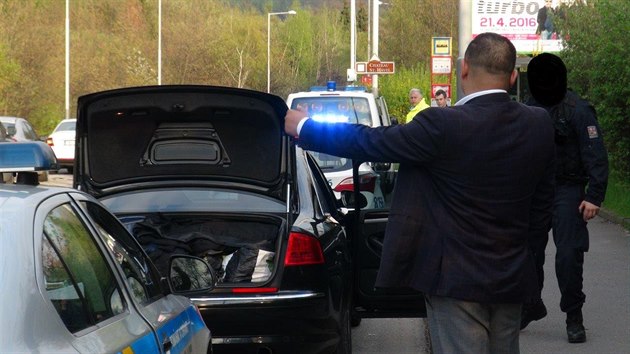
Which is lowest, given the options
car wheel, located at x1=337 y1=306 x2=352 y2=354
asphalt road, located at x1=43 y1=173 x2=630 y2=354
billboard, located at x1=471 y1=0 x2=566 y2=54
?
asphalt road, located at x1=43 y1=173 x2=630 y2=354

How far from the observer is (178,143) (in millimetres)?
7285

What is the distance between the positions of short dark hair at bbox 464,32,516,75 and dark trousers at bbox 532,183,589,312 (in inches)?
148

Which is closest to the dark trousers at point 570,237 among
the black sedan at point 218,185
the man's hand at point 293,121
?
the black sedan at point 218,185

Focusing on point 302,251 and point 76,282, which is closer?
point 76,282

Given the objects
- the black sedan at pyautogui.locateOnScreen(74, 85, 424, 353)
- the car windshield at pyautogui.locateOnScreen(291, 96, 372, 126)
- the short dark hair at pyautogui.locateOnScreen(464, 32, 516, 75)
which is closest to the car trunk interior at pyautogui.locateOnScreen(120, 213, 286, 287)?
the black sedan at pyautogui.locateOnScreen(74, 85, 424, 353)

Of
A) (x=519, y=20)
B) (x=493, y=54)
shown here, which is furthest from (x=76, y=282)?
(x=519, y=20)

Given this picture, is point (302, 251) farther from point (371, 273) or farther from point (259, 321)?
point (371, 273)

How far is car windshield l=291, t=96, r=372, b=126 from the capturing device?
16.5 metres

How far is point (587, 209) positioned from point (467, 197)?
3788 millimetres

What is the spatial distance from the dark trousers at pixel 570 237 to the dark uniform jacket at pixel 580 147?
0.32 feet

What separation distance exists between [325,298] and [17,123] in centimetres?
2543

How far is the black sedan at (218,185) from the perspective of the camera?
6.93 meters

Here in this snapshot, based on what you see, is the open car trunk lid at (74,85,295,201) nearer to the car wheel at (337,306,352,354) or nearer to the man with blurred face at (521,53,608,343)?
the car wheel at (337,306,352,354)

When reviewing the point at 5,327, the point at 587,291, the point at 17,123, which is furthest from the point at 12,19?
the point at 5,327
